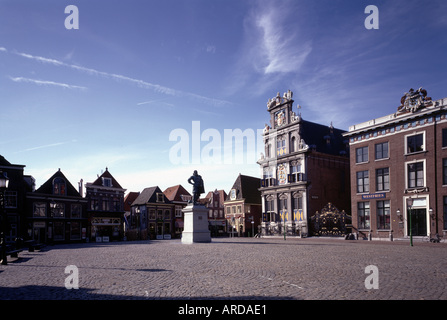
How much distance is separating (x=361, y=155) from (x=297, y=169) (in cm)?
1000

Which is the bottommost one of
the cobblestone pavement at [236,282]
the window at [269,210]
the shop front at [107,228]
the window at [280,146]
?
the shop front at [107,228]

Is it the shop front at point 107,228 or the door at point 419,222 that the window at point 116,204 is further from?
the door at point 419,222

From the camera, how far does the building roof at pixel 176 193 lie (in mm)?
61994

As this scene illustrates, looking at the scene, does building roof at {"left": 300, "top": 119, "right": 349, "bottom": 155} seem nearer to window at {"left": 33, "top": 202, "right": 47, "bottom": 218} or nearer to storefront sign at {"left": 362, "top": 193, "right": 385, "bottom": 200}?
storefront sign at {"left": 362, "top": 193, "right": 385, "bottom": 200}

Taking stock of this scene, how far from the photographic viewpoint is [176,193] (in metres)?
62.2

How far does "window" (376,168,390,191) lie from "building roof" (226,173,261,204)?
26.6m

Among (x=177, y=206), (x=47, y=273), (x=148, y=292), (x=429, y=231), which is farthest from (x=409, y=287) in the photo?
(x=177, y=206)

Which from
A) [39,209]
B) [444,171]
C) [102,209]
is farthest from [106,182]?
[444,171]

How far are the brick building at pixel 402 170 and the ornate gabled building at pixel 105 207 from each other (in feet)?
110

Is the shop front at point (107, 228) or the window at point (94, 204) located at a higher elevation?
the window at point (94, 204)

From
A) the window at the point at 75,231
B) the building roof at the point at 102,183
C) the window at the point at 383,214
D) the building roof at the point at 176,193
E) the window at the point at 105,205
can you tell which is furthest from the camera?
the building roof at the point at 176,193

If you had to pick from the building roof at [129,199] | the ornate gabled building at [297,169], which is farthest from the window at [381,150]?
the building roof at [129,199]

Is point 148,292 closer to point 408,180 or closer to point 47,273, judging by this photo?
point 47,273
